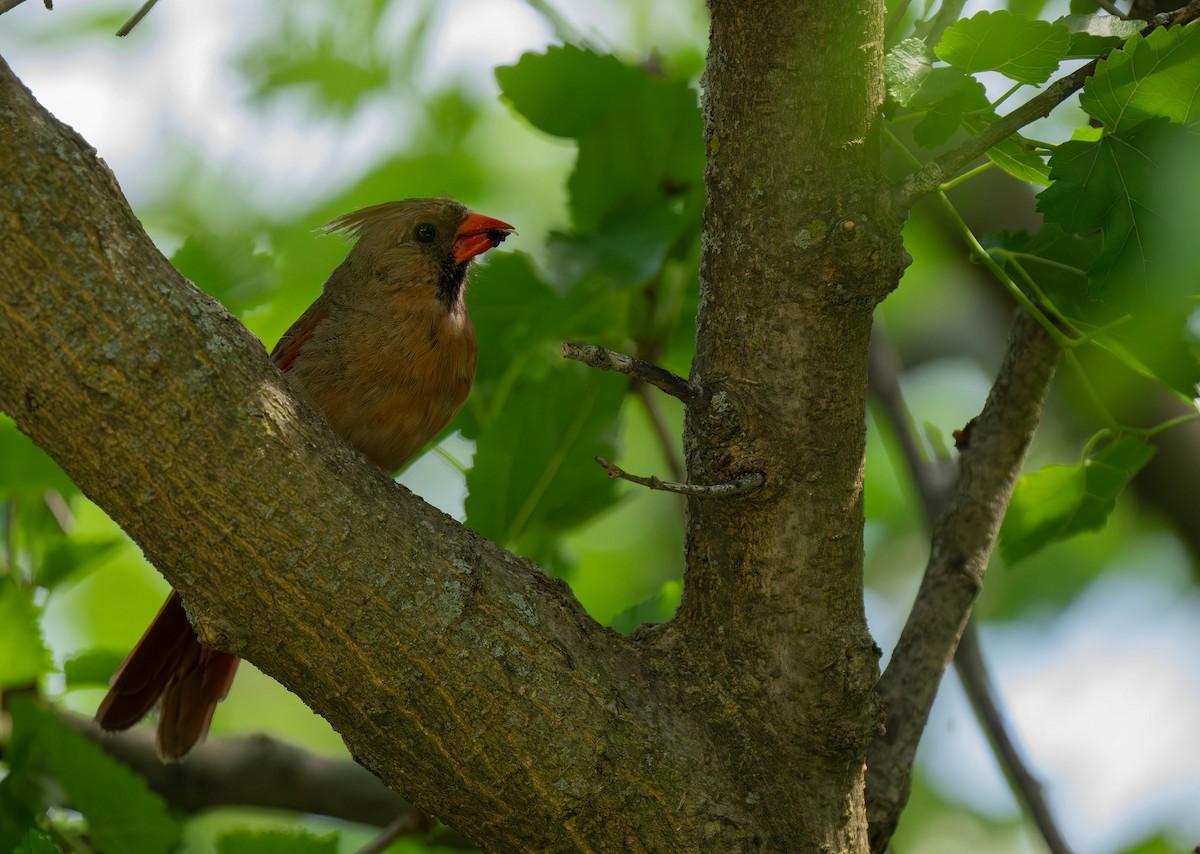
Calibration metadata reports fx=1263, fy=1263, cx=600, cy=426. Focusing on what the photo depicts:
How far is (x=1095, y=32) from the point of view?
214 cm

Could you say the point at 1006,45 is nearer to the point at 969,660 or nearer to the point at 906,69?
the point at 906,69

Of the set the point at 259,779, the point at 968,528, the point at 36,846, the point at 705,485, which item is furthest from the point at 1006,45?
the point at 259,779

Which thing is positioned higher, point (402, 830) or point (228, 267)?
point (228, 267)

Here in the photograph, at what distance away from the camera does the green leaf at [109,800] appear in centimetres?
296

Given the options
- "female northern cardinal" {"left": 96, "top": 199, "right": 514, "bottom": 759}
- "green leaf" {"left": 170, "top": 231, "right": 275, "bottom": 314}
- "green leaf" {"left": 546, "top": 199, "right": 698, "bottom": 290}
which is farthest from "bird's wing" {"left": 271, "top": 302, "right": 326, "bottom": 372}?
"green leaf" {"left": 546, "top": 199, "right": 698, "bottom": 290}

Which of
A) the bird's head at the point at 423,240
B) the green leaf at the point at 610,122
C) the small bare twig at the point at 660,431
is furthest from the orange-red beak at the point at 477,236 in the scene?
the small bare twig at the point at 660,431

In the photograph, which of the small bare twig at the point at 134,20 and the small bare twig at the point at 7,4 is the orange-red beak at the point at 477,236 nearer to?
the small bare twig at the point at 134,20

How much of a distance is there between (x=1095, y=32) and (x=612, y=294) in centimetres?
161

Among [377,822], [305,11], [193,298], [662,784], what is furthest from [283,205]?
[662,784]

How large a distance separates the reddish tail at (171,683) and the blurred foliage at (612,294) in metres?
0.15

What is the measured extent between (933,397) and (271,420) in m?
4.86

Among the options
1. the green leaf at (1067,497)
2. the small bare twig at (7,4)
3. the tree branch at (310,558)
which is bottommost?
the tree branch at (310,558)

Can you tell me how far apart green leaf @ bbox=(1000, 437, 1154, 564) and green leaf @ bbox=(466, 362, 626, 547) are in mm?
978

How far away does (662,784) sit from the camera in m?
2.21
